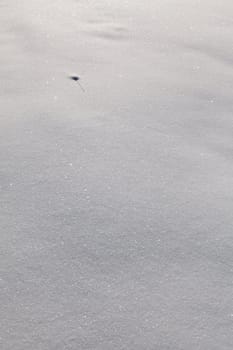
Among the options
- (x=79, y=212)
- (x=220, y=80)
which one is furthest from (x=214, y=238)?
(x=220, y=80)

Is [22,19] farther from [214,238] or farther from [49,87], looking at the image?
[214,238]

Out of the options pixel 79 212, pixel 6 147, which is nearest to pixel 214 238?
pixel 79 212

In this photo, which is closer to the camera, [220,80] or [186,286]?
[186,286]

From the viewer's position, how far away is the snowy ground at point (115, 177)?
1111 millimetres

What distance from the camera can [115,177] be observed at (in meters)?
1.42

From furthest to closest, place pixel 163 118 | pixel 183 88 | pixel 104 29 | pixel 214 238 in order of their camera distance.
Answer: pixel 104 29 < pixel 183 88 < pixel 163 118 < pixel 214 238

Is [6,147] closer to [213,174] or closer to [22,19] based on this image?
[213,174]

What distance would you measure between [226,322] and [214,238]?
0.72ft

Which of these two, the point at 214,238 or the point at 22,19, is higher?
the point at 22,19

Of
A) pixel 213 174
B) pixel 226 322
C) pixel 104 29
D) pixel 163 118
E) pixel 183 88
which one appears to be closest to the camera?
pixel 226 322

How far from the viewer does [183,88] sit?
176 centimetres

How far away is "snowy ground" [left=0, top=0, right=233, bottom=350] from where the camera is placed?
3.65 feet

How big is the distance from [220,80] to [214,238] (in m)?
0.67

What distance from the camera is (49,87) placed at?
172 centimetres
